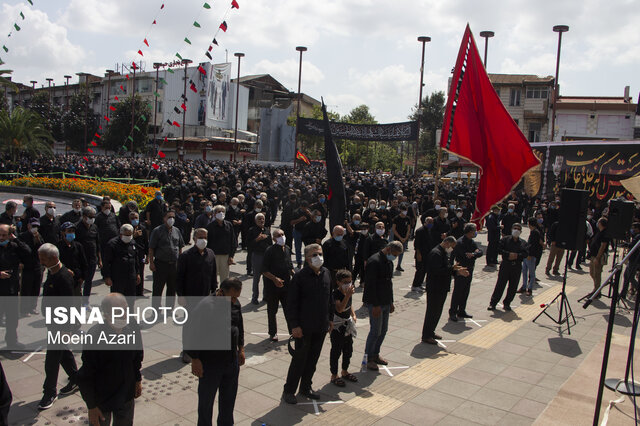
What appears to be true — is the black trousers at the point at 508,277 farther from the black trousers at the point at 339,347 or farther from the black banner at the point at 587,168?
the black banner at the point at 587,168

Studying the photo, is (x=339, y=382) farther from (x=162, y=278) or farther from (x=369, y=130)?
(x=369, y=130)

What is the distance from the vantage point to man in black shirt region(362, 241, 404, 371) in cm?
662

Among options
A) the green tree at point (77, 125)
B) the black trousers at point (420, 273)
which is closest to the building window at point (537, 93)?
the black trousers at point (420, 273)

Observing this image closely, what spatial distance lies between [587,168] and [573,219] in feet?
60.1

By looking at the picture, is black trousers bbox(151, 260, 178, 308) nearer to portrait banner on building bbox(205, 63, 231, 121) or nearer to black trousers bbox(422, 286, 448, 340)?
black trousers bbox(422, 286, 448, 340)

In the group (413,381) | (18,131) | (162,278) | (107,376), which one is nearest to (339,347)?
(413,381)

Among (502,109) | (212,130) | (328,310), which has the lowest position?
(328,310)

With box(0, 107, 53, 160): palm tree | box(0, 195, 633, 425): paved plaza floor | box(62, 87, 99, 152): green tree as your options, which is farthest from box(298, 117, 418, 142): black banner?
box(62, 87, 99, 152): green tree

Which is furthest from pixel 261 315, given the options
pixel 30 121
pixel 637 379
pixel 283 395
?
pixel 30 121

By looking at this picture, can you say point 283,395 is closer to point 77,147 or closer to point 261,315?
point 261,315

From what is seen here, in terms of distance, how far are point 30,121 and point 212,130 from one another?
110 feet

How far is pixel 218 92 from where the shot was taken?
69938 millimetres

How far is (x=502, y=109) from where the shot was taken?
33.4ft

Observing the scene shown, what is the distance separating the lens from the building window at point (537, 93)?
51.4m
